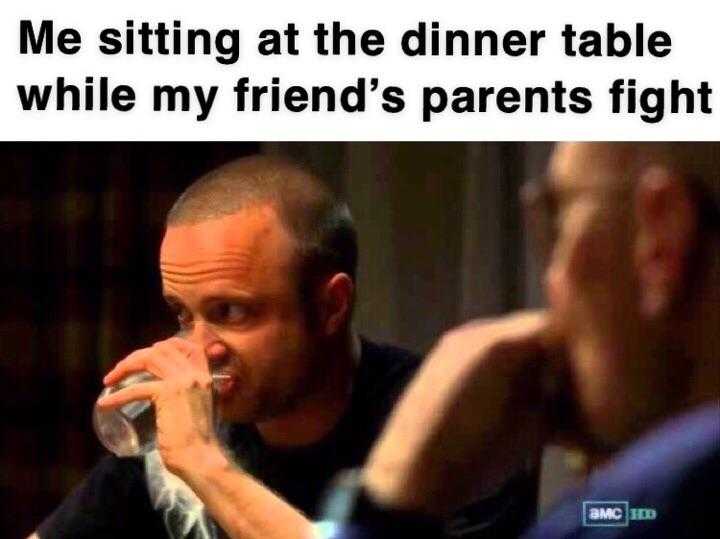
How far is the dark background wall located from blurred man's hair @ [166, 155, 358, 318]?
0.07ft

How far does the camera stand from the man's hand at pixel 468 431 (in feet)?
4.43

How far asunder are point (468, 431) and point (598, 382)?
15 centimetres

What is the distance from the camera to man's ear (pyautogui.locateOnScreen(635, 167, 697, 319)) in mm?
1336

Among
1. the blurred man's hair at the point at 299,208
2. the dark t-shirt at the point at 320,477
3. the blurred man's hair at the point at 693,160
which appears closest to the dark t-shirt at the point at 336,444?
the dark t-shirt at the point at 320,477

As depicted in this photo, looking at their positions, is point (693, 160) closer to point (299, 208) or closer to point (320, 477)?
point (299, 208)

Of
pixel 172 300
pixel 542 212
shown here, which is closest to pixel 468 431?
pixel 542 212

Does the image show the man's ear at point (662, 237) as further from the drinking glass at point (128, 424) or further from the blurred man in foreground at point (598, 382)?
the drinking glass at point (128, 424)

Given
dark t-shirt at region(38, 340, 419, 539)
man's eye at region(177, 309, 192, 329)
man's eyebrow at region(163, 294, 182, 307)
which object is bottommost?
dark t-shirt at region(38, 340, 419, 539)

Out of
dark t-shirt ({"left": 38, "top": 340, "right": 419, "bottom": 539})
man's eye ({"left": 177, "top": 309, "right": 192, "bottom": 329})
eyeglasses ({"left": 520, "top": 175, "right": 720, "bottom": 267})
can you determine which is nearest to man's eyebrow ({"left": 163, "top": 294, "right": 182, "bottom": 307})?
man's eye ({"left": 177, "top": 309, "right": 192, "bottom": 329})

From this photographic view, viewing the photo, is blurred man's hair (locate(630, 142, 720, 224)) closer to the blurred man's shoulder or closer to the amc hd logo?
the blurred man's shoulder

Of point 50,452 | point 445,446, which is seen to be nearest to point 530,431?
point 445,446

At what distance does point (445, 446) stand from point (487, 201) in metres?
0.27

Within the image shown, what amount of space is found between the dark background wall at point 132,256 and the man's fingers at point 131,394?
4 centimetres
